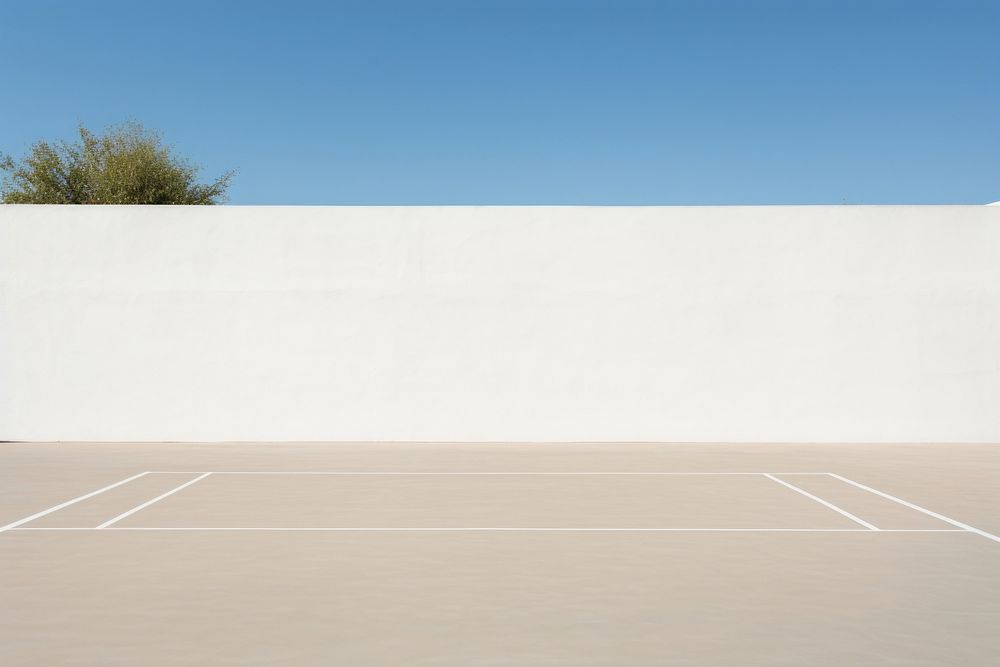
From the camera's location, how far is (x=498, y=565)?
7.14 meters

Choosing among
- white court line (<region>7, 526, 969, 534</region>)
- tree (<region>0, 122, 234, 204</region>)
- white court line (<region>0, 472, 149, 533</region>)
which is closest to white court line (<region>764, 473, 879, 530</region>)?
white court line (<region>7, 526, 969, 534</region>)

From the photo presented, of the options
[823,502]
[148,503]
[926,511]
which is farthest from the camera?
[823,502]

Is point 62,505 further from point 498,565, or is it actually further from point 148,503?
point 498,565

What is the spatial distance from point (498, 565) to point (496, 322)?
962 cm

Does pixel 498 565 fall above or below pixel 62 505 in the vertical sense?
below

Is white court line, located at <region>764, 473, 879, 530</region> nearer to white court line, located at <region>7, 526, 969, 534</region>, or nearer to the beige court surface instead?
the beige court surface

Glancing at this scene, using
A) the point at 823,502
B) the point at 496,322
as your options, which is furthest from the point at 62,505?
the point at 496,322

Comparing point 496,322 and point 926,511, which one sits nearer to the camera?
point 926,511

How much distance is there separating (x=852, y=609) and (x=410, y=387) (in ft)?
36.4

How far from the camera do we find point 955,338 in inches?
654

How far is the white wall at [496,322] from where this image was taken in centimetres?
1650

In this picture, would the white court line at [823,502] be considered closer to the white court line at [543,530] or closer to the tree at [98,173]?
the white court line at [543,530]

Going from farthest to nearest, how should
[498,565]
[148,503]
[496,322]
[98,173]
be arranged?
[98,173] < [496,322] < [148,503] < [498,565]

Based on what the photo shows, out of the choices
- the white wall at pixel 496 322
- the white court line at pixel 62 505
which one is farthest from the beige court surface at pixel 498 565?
the white wall at pixel 496 322
